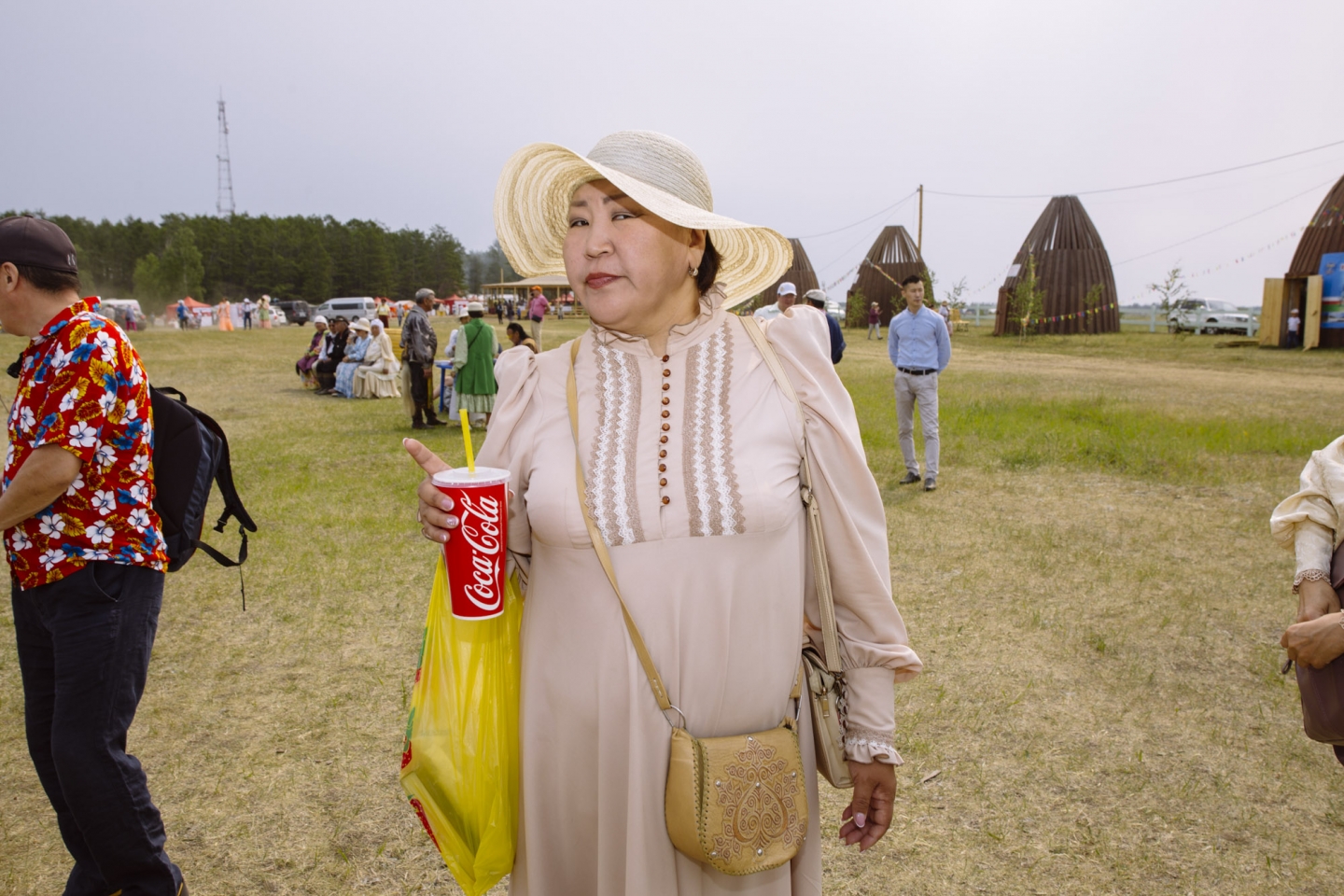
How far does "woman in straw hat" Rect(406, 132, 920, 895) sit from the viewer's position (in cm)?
158

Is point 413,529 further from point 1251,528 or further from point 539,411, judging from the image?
point 1251,528

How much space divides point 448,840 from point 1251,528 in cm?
761

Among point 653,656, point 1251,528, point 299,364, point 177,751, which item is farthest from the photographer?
point 299,364

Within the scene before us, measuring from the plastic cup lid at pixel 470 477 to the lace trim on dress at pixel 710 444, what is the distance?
1.15 ft

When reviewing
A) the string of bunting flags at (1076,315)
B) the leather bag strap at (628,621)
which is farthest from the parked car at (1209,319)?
→ the leather bag strap at (628,621)

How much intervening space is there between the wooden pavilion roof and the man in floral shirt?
32.4 m

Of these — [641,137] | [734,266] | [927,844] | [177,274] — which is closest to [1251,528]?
[927,844]

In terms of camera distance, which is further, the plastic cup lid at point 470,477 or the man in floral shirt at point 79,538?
the man in floral shirt at point 79,538

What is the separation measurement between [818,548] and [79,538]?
195cm

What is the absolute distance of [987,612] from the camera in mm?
5352

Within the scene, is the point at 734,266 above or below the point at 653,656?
above

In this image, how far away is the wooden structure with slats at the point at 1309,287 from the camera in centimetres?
2531

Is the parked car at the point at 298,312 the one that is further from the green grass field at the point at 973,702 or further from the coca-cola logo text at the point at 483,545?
the coca-cola logo text at the point at 483,545

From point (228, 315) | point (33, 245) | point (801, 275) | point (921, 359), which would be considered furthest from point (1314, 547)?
point (228, 315)
